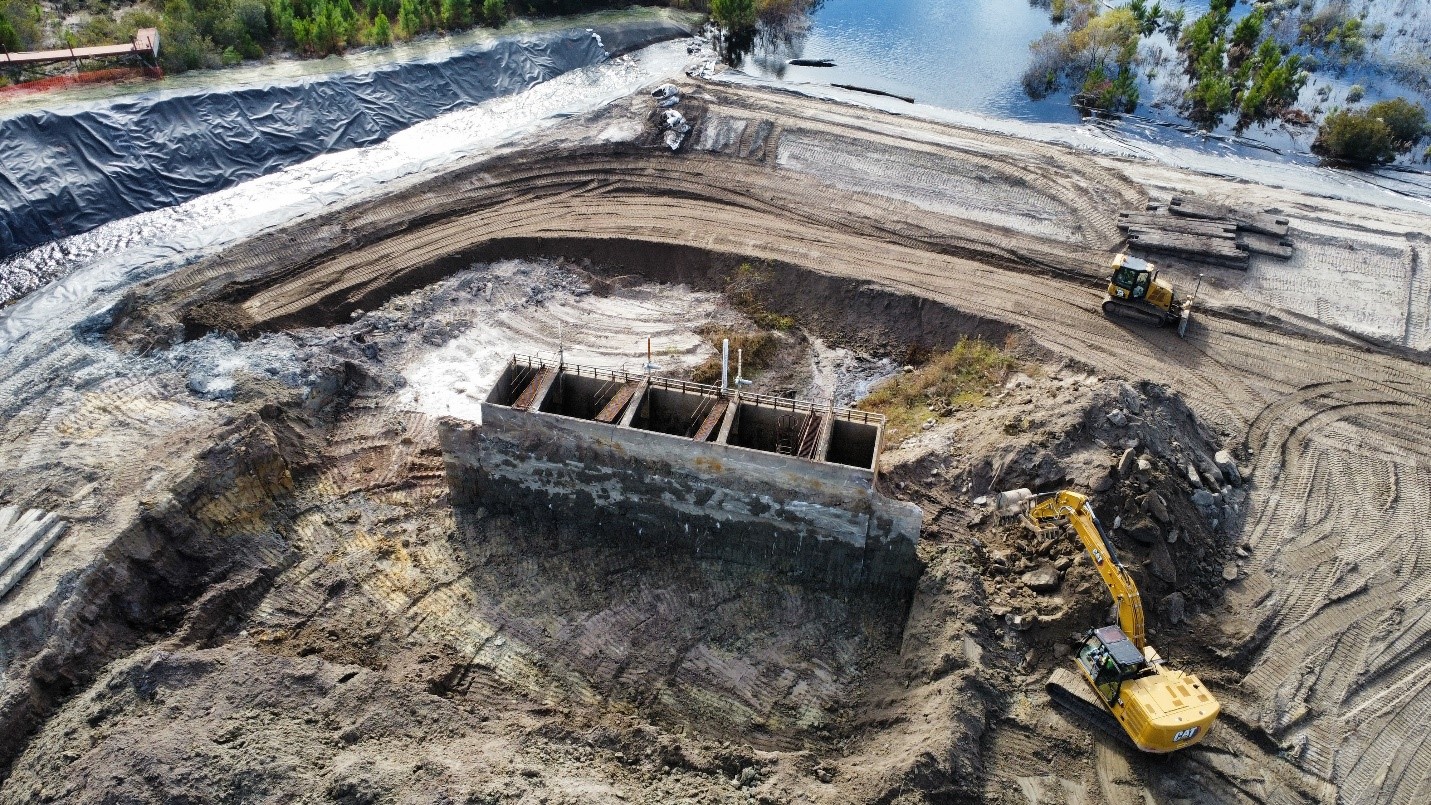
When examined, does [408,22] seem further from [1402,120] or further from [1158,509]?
[1402,120]

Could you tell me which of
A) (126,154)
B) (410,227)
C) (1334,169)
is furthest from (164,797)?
(1334,169)

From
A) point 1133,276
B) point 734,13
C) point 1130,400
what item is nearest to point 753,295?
point 1133,276

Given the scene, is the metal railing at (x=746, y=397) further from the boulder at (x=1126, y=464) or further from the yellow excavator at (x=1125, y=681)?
the boulder at (x=1126, y=464)

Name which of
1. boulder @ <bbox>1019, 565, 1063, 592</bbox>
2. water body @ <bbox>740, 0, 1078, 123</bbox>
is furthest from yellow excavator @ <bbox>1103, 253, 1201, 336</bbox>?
water body @ <bbox>740, 0, 1078, 123</bbox>

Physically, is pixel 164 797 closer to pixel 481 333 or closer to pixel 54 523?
pixel 54 523

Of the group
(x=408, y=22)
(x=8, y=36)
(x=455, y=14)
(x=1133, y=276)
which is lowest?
(x=1133, y=276)
